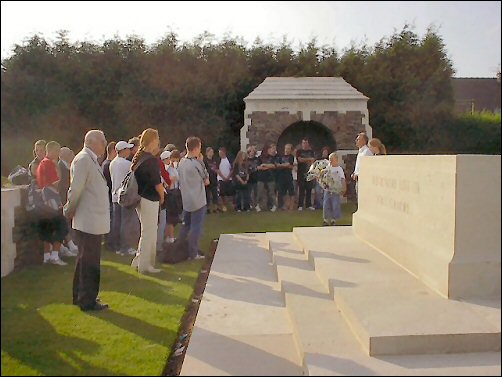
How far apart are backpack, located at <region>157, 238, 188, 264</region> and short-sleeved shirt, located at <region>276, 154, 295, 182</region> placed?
19.0 ft

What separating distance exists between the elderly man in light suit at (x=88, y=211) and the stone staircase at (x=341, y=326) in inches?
43.0

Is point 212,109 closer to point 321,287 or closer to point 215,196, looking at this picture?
point 215,196

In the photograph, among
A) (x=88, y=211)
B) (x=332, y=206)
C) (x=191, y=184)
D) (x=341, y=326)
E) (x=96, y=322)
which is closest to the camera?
(x=341, y=326)

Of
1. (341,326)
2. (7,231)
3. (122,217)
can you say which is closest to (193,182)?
(122,217)

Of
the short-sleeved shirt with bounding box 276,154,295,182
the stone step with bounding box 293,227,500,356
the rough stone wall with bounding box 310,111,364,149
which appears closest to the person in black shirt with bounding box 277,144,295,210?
the short-sleeved shirt with bounding box 276,154,295,182

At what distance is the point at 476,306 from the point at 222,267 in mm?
3111

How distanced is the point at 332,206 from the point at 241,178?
3.38m

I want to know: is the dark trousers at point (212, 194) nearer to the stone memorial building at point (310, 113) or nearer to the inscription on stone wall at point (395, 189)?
the stone memorial building at point (310, 113)

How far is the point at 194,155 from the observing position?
271 inches

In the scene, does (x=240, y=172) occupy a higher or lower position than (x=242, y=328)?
higher

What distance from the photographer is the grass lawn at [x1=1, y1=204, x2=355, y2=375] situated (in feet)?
10.9

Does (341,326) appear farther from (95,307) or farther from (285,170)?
(285,170)

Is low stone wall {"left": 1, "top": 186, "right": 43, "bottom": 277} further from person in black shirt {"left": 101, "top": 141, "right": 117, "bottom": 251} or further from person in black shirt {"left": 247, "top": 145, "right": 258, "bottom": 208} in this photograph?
person in black shirt {"left": 247, "top": 145, "right": 258, "bottom": 208}

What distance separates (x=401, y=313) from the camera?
3.60 meters
